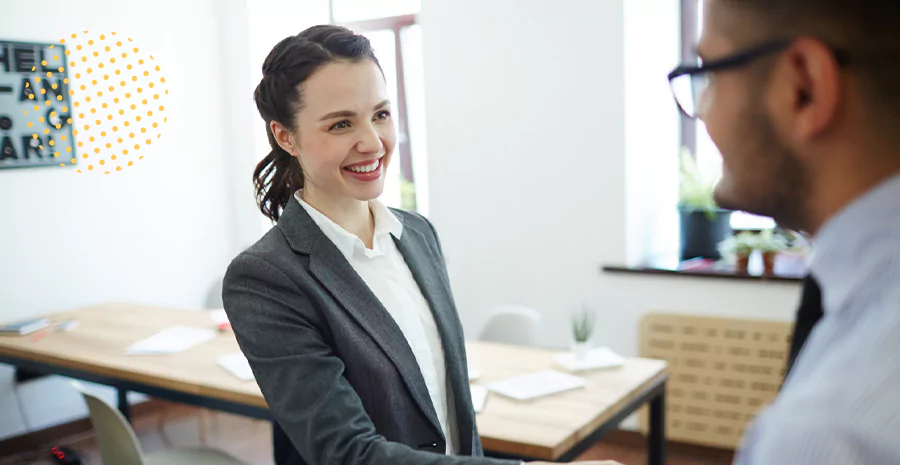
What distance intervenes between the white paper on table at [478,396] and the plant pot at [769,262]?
1701mm

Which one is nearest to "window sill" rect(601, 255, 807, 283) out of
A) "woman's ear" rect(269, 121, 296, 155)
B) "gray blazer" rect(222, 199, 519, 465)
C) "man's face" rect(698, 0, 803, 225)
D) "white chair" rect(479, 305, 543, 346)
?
"white chair" rect(479, 305, 543, 346)

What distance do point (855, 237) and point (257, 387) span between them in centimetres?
218

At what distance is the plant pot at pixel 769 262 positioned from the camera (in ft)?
11.5

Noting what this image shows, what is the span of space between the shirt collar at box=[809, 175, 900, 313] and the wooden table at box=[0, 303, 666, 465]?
1.50 metres

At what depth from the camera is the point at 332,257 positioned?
1382mm

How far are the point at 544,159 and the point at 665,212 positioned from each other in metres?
0.71

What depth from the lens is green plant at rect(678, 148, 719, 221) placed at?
3.88m

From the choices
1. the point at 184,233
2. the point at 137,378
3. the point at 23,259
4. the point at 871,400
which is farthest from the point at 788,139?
the point at 184,233

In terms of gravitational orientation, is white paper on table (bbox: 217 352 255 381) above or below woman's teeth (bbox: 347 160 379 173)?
below

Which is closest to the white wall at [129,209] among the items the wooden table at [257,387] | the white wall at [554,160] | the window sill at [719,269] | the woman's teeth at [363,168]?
the wooden table at [257,387]

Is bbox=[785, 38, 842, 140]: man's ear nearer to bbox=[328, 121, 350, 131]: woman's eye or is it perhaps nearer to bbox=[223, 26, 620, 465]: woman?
bbox=[223, 26, 620, 465]: woman

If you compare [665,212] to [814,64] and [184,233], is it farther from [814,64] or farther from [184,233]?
[814,64]

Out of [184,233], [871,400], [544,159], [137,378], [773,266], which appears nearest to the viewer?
[871,400]

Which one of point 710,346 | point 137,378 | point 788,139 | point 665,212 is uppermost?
point 788,139
